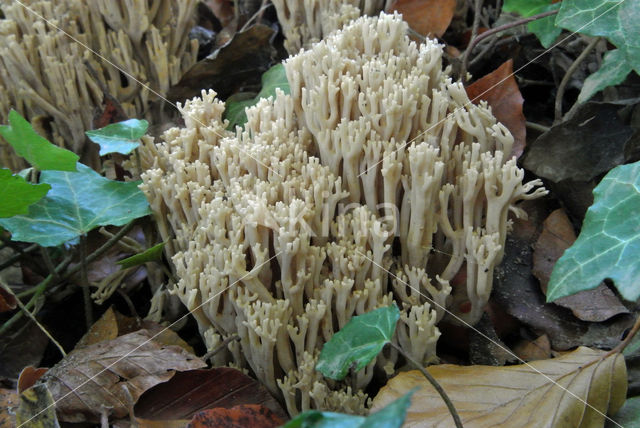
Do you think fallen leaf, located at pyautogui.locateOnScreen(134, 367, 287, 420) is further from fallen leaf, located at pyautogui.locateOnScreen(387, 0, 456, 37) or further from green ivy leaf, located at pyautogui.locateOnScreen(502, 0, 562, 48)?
fallen leaf, located at pyautogui.locateOnScreen(387, 0, 456, 37)

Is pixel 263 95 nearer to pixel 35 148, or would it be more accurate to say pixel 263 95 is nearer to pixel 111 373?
→ pixel 35 148

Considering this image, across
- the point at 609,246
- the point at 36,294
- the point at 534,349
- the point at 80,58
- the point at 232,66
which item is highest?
the point at 80,58

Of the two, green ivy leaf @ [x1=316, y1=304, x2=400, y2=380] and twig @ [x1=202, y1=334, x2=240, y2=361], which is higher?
green ivy leaf @ [x1=316, y1=304, x2=400, y2=380]

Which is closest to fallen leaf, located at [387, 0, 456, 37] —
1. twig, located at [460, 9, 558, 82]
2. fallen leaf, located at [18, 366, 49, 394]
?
twig, located at [460, 9, 558, 82]

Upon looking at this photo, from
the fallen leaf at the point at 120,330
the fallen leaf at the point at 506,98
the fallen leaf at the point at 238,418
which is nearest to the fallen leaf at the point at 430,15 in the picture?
the fallen leaf at the point at 506,98

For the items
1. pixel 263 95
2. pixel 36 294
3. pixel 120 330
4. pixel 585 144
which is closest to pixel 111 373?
pixel 120 330

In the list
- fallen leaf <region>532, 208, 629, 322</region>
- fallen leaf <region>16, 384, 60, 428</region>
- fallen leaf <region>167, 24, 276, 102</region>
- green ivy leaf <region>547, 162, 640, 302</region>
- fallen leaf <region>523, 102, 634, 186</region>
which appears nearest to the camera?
green ivy leaf <region>547, 162, 640, 302</region>

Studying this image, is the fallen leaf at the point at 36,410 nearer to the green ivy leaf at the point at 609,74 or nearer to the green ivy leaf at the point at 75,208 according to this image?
the green ivy leaf at the point at 75,208

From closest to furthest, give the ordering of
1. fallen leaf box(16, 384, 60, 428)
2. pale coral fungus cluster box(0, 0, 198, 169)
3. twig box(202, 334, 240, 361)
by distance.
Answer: fallen leaf box(16, 384, 60, 428) → twig box(202, 334, 240, 361) → pale coral fungus cluster box(0, 0, 198, 169)
